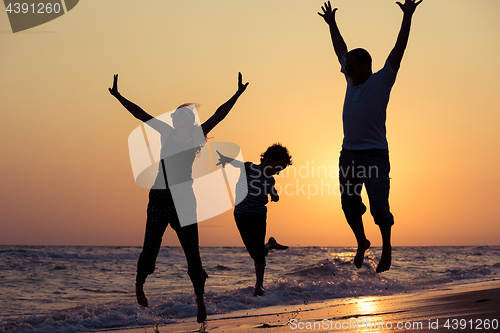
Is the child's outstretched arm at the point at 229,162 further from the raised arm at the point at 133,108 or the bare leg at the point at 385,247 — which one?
the bare leg at the point at 385,247

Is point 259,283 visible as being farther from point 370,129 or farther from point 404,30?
point 404,30

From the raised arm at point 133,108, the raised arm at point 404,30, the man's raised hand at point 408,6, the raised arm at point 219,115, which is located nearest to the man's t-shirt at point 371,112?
the raised arm at point 404,30

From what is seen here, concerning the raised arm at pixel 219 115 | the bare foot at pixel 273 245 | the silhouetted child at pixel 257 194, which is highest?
the raised arm at pixel 219 115

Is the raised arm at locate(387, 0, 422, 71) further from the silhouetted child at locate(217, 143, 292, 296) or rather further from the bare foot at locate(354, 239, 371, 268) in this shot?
the silhouetted child at locate(217, 143, 292, 296)

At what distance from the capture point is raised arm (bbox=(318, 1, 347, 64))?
447 cm

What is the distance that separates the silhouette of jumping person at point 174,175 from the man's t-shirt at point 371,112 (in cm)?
152

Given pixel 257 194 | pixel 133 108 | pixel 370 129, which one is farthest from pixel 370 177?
pixel 133 108

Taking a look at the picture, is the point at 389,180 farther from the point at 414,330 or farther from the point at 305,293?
the point at 305,293

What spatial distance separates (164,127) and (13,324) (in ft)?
23.2

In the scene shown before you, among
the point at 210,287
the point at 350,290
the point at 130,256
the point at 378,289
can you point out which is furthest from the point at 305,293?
the point at 130,256

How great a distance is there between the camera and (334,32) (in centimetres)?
459

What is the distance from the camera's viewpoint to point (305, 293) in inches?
515

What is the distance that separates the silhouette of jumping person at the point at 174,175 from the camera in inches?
191

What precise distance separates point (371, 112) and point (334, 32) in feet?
3.77
